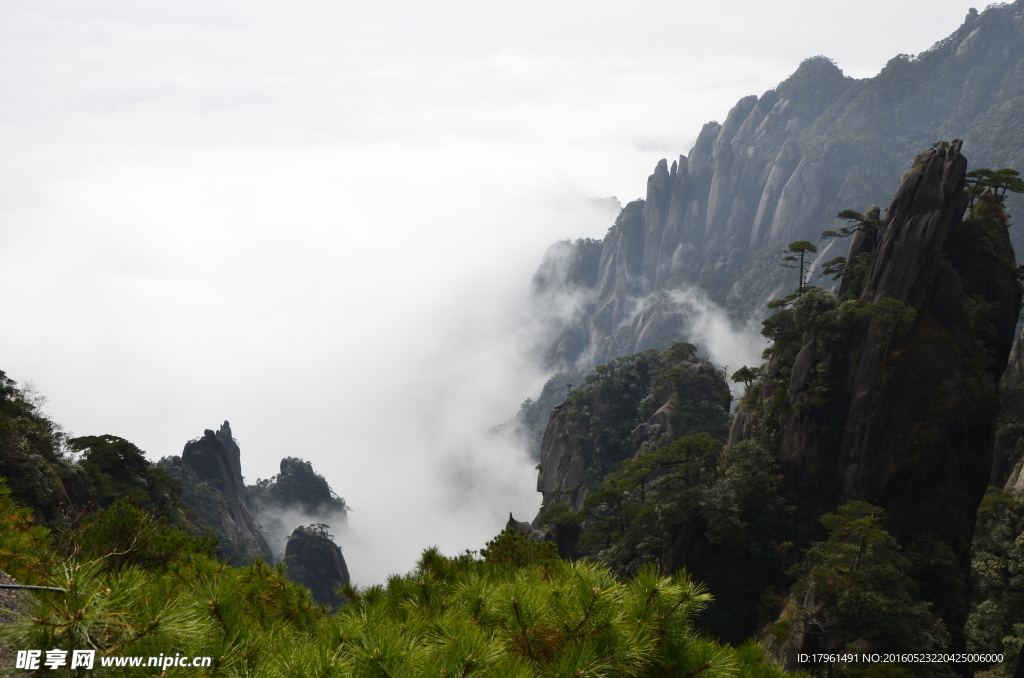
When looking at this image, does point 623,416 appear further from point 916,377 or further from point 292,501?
point 292,501

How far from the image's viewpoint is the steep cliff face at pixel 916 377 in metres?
31.7

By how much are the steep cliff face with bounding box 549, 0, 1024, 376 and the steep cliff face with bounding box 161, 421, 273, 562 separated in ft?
302

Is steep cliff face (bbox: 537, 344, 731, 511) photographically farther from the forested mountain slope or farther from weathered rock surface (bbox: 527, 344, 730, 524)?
the forested mountain slope

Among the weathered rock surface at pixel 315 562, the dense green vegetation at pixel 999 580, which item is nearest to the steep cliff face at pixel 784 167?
the weathered rock surface at pixel 315 562

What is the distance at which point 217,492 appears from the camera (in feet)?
240

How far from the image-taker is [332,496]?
108m

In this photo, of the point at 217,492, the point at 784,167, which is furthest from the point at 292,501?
the point at 784,167

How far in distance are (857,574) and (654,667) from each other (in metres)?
24.8

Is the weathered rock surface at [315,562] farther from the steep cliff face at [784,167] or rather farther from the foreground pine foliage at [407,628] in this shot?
the steep cliff face at [784,167]

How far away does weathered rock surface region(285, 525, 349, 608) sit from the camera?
72.5 metres

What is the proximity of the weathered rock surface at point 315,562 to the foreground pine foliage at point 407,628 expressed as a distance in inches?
2828

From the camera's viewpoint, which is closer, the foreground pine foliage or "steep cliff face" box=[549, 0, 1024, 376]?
the foreground pine foliage

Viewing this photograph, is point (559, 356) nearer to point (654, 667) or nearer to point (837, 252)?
point (837, 252)

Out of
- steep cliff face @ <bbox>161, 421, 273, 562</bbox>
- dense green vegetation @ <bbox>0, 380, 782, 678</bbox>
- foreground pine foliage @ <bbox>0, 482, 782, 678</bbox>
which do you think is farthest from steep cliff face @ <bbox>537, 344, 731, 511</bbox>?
foreground pine foliage @ <bbox>0, 482, 782, 678</bbox>
